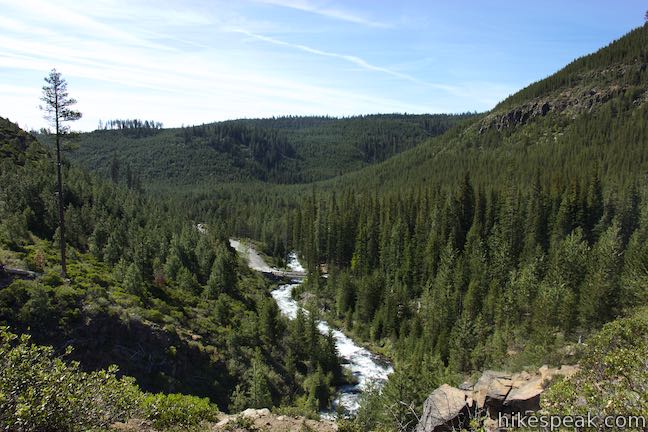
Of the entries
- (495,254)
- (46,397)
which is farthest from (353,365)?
(46,397)

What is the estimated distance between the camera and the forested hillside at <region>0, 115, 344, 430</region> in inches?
1364

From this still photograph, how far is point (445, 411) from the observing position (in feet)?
68.0

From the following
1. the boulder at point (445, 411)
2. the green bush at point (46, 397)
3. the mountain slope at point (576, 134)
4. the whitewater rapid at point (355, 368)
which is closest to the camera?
the green bush at point (46, 397)

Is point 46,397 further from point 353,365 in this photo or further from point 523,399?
point 353,365

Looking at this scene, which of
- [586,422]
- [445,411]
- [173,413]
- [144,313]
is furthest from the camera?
[144,313]

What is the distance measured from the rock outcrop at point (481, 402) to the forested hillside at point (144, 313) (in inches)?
427

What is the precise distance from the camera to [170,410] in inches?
661

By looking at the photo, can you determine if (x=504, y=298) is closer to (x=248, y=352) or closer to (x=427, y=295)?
(x=427, y=295)

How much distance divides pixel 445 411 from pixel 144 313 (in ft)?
103

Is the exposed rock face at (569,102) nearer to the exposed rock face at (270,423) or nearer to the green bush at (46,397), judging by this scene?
the exposed rock face at (270,423)

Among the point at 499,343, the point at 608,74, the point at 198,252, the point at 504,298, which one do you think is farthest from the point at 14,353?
the point at 608,74

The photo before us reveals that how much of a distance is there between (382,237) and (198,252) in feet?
142

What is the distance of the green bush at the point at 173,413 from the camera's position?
16.2 m

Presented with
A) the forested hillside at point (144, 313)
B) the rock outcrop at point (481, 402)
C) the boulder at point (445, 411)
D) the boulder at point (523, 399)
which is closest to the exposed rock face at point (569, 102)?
the forested hillside at point (144, 313)
